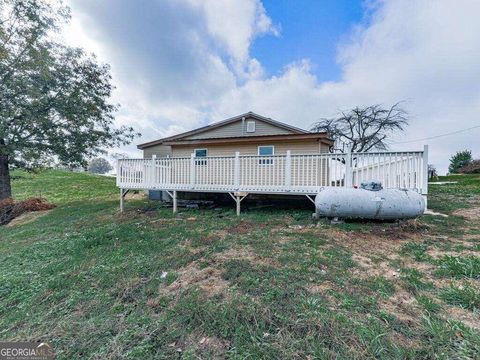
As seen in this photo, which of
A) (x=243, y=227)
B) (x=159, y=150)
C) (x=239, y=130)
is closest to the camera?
(x=243, y=227)

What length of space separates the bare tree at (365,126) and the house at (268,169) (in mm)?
12677

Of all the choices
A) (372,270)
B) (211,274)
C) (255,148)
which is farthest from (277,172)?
(211,274)

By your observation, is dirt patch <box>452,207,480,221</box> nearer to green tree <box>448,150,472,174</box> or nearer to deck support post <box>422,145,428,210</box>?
deck support post <box>422,145,428,210</box>

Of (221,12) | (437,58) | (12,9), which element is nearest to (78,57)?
(12,9)

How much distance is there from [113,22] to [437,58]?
16041mm

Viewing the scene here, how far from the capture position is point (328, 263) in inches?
135

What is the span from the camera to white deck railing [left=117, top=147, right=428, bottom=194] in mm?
5793

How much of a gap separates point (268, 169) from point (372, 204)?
11.1ft

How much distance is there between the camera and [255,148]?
1023 centimetres

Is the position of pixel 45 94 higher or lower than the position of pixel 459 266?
higher

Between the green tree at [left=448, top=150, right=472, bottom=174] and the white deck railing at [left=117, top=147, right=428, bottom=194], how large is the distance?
29.7 meters

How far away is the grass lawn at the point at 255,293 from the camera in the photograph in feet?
6.75

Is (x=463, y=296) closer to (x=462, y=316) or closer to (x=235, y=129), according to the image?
(x=462, y=316)

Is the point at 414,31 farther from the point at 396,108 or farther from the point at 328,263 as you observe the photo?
the point at 328,263
